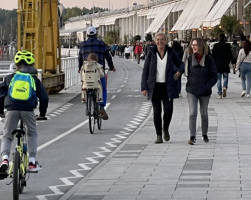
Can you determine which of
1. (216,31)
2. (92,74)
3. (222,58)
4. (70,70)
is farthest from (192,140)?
(216,31)

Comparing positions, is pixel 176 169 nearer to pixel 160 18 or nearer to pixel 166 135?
pixel 166 135

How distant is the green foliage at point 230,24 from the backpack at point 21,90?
46.6 meters

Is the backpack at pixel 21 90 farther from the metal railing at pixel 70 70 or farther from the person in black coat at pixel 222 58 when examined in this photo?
the metal railing at pixel 70 70

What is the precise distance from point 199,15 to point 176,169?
5651 centimetres

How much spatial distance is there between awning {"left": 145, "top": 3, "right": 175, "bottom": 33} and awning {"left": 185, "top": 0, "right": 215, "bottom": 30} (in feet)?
97.1

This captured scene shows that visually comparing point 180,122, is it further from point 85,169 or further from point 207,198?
point 207,198

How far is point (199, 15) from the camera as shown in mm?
67562

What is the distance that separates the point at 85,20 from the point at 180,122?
17318cm

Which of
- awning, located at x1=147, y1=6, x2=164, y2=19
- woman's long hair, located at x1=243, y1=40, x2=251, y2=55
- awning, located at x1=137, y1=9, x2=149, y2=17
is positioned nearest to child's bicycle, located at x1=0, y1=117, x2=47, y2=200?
woman's long hair, located at x1=243, y1=40, x2=251, y2=55

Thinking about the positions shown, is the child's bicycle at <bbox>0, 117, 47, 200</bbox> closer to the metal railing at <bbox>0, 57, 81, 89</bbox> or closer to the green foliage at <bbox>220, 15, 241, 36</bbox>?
the metal railing at <bbox>0, 57, 81, 89</bbox>

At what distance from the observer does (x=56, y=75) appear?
27594 millimetres

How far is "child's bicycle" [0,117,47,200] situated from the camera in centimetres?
916

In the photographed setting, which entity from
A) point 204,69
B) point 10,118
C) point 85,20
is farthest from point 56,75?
point 85,20

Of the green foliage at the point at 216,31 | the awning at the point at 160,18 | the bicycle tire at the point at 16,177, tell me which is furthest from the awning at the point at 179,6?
the bicycle tire at the point at 16,177
